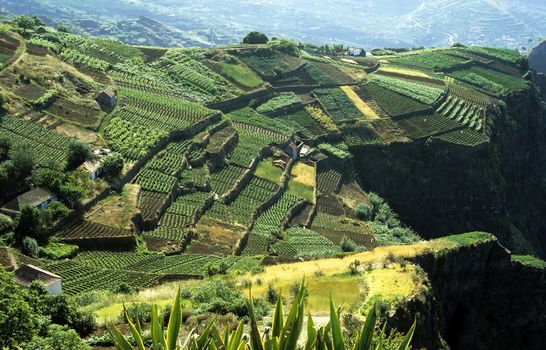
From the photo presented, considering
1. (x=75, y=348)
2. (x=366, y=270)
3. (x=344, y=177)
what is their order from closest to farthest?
(x=75, y=348) → (x=366, y=270) → (x=344, y=177)

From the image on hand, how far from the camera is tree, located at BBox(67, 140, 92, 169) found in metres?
50.4

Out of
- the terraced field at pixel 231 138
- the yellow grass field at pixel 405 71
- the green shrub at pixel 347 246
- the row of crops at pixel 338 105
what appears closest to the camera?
the terraced field at pixel 231 138

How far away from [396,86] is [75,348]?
8494 cm

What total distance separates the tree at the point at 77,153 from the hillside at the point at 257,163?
120 millimetres

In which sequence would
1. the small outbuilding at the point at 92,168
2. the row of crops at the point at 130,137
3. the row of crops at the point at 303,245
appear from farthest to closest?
the row of crops at the point at 130,137, the row of crops at the point at 303,245, the small outbuilding at the point at 92,168

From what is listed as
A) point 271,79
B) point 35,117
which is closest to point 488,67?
point 271,79

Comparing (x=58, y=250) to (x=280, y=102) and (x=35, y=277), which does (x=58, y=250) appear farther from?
(x=280, y=102)

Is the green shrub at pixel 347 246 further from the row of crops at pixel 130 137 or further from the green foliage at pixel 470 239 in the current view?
the row of crops at pixel 130 137

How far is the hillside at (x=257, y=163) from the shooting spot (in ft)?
146

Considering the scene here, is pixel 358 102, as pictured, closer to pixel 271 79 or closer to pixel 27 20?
pixel 271 79

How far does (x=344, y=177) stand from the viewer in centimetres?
7788

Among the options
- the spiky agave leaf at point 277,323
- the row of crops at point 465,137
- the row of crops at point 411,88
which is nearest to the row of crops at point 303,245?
the spiky agave leaf at point 277,323

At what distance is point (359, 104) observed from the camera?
91438mm

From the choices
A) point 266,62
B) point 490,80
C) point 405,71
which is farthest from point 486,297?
point 490,80
